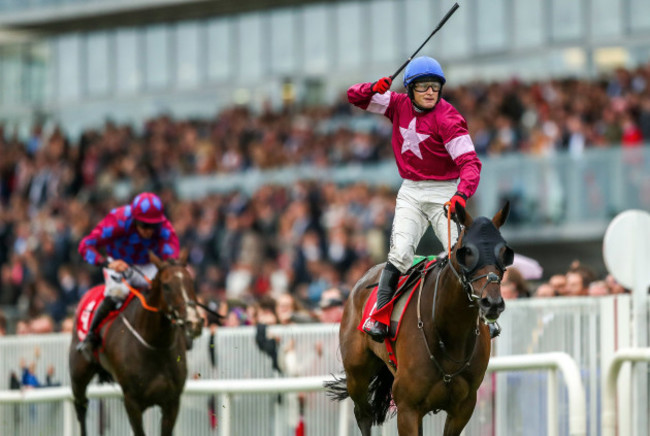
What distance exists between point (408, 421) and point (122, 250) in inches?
144

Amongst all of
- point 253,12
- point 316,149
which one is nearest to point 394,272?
point 316,149

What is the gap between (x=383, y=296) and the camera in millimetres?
7273

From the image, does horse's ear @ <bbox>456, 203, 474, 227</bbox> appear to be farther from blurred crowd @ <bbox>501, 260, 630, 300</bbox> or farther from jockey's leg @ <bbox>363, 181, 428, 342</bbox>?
blurred crowd @ <bbox>501, 260, 630, 300</bbox>

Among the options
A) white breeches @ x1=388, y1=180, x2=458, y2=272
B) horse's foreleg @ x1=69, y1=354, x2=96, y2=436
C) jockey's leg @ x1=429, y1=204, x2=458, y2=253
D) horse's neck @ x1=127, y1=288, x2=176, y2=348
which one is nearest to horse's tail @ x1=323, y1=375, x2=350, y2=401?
white breeches @ x1=388, y1=180, x2=458, y2=272

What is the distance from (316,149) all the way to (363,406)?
1233 cm

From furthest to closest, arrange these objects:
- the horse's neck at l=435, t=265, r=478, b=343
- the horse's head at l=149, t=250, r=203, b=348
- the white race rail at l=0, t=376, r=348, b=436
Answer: the horse's head at l=149, t=250, r=203, b=348, the white race rail at l=0, t=376, r=348, b=436, the horse's neck at l=435, t=265, r=478, b=343

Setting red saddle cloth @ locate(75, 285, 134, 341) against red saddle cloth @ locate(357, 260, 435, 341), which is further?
red saddle cloth @ locate(75, 285, 134, 341)

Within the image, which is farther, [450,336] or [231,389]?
[231,389]

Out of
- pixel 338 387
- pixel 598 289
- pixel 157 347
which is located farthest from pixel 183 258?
pixel 598 289

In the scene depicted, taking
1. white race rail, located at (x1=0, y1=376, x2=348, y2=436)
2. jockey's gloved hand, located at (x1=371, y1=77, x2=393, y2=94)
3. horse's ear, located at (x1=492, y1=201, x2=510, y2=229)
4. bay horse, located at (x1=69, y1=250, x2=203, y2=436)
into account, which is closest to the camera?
horse's ear, located at (x1=492, y1=201, x2=510, y2=229)

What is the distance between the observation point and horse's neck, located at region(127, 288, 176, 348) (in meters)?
9.19

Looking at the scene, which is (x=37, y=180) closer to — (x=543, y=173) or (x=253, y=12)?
(x=253, y=12)

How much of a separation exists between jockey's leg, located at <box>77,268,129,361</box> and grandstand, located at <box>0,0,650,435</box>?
4.22ft

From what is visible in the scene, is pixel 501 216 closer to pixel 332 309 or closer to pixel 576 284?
pixel 576 284
